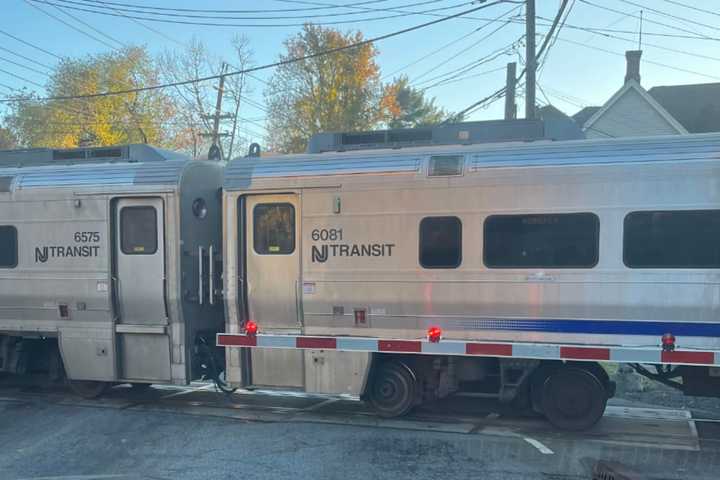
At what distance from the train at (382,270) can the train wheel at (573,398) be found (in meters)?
0.02

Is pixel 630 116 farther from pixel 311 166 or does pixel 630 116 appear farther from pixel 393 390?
pixel 393 390

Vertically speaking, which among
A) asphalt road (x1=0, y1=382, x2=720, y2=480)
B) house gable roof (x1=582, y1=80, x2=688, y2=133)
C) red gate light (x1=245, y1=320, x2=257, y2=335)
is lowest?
asphalt road (x1=0, y1=382, x2=720, y2=480)

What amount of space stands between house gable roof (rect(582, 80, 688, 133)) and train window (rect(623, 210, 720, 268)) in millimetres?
20893

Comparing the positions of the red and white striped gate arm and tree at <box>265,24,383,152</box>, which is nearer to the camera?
the red and white striped gate arm

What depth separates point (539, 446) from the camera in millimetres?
6320

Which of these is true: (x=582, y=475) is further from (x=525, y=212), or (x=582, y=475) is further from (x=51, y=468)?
(x=51, y=468)

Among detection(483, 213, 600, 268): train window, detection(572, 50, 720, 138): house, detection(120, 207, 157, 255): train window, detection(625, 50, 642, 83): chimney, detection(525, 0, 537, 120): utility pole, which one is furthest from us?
detection(625, 50, 642, 83): chimney

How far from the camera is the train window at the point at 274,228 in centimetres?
743

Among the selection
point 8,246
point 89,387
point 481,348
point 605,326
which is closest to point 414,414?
point 481,348

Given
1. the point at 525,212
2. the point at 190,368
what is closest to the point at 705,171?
the point at 525,212

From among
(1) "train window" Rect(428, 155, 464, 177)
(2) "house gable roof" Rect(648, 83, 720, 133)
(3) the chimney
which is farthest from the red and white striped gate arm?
(3) the chimney

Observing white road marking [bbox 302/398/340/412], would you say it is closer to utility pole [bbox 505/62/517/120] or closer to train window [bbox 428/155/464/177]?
train window [bbox 428/155/464/177]

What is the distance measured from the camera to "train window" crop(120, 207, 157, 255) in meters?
7.91

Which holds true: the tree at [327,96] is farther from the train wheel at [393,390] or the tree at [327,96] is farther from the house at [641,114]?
the train wheel at [393,390]
